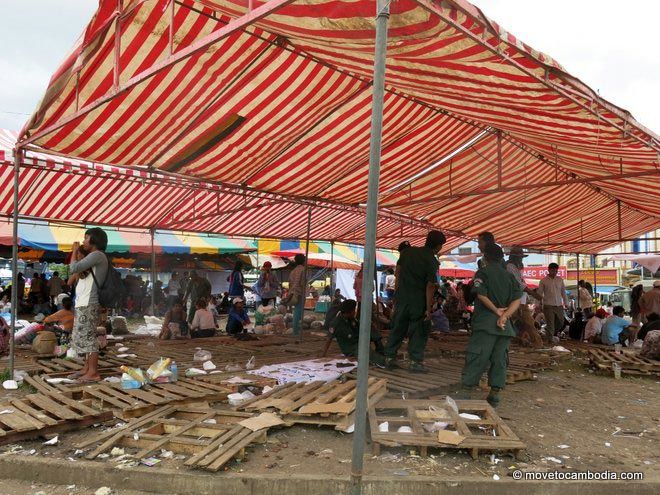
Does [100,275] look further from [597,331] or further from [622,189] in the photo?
[597,331]

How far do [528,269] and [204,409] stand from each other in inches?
1127

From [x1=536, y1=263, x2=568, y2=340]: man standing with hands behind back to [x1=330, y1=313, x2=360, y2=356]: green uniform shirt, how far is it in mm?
5558

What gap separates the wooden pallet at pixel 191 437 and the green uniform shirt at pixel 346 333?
9.44 ft

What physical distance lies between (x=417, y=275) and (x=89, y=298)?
365 centimetres

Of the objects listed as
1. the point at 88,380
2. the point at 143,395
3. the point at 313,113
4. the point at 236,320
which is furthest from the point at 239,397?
the point at 236,320

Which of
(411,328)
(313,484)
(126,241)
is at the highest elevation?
(126,241)

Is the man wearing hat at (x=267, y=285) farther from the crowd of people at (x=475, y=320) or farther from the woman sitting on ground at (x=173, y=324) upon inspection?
the crowd of people at (x=475, y=320)

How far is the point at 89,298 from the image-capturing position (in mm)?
5496

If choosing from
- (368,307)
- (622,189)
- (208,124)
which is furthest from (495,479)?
(622,189)

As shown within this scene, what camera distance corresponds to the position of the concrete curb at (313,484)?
10.3 feet

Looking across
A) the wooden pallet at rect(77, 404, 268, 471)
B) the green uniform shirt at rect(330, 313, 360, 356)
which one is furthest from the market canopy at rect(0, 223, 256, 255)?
the wooden pallet at rect(77, 404, 268, 471)

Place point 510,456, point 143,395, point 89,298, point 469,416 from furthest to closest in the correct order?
point 89,298 < point 143,395 < point 469,416 < point 510,456

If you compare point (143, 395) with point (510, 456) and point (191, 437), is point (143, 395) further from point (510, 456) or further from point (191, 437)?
point (510, 456)

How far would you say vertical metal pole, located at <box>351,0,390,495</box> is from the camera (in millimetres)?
2734
